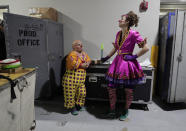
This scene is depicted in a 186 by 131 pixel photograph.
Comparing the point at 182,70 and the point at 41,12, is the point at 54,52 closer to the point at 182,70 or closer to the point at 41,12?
the point at 41,12

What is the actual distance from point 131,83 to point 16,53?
158 cm

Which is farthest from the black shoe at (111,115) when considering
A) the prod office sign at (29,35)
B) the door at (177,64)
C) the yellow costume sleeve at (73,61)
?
the prod office sign at (29,35)

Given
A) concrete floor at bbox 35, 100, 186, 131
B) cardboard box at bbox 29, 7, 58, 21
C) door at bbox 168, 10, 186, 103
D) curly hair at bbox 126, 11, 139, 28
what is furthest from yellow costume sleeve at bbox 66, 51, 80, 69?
door at bbox 168, 10, 186, 103

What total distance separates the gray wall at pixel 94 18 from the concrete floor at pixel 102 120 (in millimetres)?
984

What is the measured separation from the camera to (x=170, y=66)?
7.34 ft

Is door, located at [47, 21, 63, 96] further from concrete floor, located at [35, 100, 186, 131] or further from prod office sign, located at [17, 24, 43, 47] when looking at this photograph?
concrete floor, located at [35, 100, 186, 131]

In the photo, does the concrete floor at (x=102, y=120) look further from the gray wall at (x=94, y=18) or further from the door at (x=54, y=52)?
the gray wall at (x=94, y=18)

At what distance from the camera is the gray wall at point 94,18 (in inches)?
100

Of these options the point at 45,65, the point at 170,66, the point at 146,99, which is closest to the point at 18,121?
the point at 45,65

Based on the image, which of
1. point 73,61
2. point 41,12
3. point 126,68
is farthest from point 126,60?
point 41,12

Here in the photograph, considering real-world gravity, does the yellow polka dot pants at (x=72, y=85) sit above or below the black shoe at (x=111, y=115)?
above

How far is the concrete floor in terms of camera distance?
1.81 m

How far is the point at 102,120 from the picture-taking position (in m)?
2.00

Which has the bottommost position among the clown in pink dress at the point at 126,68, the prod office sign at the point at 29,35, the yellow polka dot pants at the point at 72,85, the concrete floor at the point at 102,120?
the concrete floor at the point at 102,120
